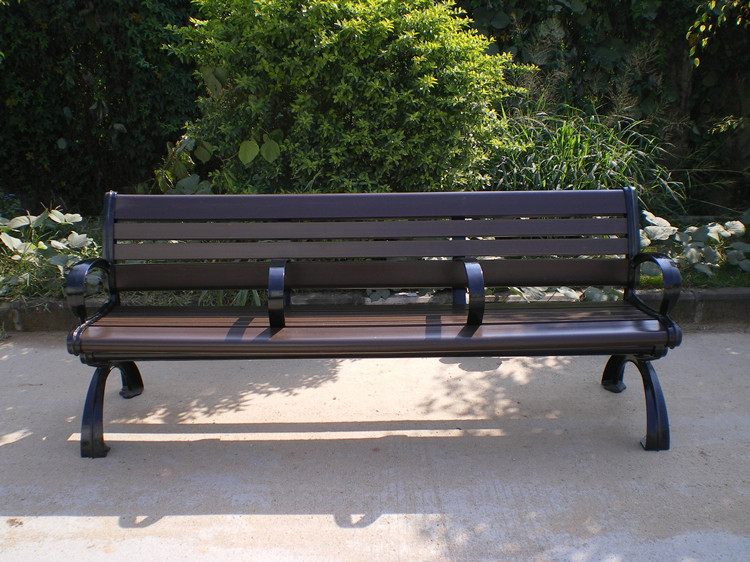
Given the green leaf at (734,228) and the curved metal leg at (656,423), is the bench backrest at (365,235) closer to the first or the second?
the curved metal leg at (656,423)

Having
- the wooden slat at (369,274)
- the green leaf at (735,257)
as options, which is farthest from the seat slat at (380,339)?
the green leaf at (735,257)

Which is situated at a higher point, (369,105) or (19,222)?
(369,105)

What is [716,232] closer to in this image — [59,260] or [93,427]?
[93,427]

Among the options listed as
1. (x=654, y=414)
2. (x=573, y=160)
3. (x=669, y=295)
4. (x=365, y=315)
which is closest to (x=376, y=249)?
(x=365, y=315)

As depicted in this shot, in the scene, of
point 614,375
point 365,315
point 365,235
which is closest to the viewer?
point 365,315

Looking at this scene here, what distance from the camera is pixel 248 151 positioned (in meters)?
4.55

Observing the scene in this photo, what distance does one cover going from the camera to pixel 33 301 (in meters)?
4.63

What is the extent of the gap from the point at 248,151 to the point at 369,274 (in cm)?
173

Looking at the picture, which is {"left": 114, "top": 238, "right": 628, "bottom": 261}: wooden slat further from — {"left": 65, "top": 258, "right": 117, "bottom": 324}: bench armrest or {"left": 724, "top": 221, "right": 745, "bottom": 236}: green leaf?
{"left": 724, "top": 221, "right": 745, "bottom": 236}: green leaf

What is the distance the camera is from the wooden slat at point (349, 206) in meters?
3.28

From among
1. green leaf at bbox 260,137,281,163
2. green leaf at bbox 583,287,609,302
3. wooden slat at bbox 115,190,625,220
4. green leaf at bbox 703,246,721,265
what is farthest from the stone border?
wooden slat at bbox 115,190,625,220

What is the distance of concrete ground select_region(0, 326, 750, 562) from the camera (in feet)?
7.66

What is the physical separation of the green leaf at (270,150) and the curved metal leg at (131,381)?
1748 millimetres

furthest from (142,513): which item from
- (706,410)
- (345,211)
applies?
(706,410)
